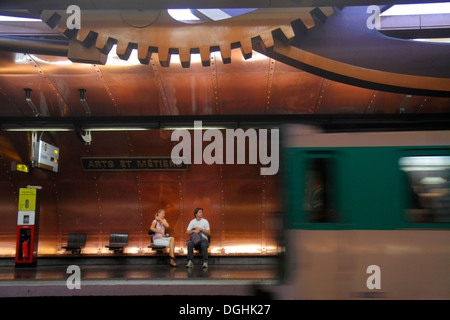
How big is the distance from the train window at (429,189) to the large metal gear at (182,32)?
388 centimetres

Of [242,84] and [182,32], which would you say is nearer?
[182,32]

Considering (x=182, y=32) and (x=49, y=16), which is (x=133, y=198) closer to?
(x=182, y=32)

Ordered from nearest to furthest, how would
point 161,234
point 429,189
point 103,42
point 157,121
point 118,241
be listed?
point 429,189
point 103,42
point 157,121
point 161,234
point 118,241

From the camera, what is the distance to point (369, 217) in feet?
18.4

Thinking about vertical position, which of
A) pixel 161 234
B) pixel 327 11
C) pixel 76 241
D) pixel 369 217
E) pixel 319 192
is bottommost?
pixel 76 241

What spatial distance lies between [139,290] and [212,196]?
5.29 meters

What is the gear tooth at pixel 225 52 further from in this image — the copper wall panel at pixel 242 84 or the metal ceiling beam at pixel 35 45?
the metal ceiling beam at pixel 35 45

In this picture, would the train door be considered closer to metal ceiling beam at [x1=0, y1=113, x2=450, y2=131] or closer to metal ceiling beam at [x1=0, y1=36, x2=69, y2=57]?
metal ceiling beam at [x1=0, y1=113, x2=450, y2=131]

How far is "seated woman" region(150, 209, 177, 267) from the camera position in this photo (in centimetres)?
1124

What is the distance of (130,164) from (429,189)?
8830 mm

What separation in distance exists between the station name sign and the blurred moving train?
273 inches

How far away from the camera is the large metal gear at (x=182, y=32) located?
823cm

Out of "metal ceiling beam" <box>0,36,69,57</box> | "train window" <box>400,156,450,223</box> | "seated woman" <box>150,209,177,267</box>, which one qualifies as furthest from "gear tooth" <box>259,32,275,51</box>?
"seated woman" <box>150,209,177,267</box>

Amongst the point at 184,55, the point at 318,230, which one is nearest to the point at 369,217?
the point at 318,230
